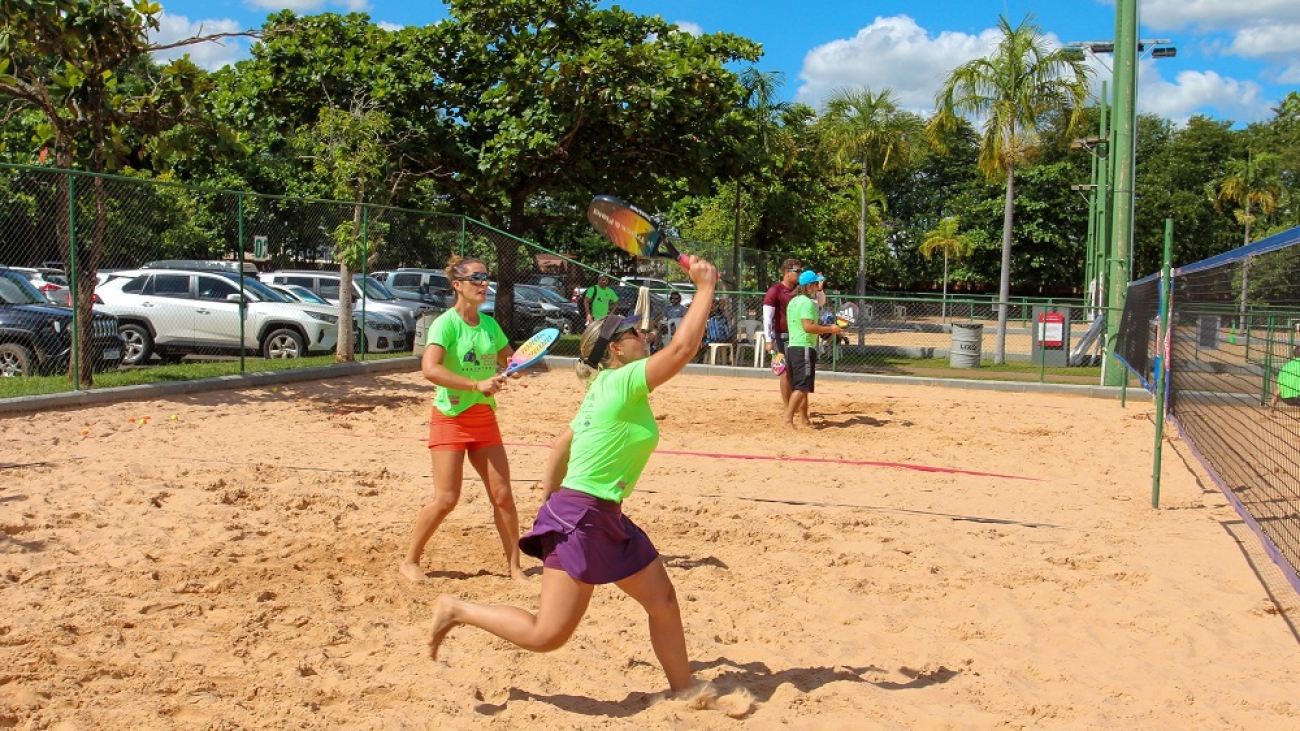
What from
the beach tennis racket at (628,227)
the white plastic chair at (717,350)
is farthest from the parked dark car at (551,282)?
the beach tennis racket at (628,227)

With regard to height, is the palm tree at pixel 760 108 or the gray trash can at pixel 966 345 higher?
the palm tree at pixel 760 108

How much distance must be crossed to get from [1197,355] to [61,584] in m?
10.4

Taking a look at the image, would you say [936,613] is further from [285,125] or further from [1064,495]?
[285,125]

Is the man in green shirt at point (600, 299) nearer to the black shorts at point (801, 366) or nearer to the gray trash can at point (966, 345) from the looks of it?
the black shorts at point (801, 366)

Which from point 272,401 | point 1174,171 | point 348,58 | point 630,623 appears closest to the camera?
point 630,623

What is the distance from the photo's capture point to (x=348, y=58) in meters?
20.2

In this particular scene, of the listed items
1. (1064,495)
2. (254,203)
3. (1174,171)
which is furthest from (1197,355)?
(1174,171)

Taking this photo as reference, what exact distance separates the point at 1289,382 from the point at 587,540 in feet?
31.3

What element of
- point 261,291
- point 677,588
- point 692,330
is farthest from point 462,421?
point 261,291

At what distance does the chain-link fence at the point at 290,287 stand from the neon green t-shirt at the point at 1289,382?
245 inches

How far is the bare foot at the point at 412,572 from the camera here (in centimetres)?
615

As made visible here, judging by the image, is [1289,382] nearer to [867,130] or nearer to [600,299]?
[600,299]

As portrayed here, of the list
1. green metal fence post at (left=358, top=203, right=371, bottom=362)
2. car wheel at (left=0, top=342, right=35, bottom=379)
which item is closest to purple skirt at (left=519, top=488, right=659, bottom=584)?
car wheel at (left=0, top=342, right=35, bottom=379)

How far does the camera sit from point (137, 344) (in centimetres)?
1664
